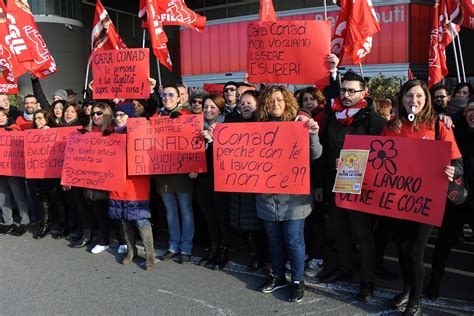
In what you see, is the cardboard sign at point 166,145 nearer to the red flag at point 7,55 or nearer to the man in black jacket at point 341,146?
the man in black jacket at point 341,146

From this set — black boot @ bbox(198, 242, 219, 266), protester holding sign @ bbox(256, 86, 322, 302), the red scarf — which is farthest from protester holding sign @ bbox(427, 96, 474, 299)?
black boot @ bbox(198, 242, 219, 266)

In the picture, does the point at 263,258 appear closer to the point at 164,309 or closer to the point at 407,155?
the point at 164,309

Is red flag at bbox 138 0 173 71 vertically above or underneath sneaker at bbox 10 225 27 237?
above

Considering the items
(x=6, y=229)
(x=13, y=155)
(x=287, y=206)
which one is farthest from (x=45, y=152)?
(x=287, y=206)

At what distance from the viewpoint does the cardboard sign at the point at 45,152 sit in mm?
5543

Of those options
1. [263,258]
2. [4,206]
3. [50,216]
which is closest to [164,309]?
[263,258]

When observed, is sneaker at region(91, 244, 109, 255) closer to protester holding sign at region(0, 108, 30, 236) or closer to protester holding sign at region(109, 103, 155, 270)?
protester holding sign at region(109, 103, 155, 270)

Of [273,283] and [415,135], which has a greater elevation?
[415,135]

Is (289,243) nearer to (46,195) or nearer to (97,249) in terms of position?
(97,249)

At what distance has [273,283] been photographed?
13.3 feet

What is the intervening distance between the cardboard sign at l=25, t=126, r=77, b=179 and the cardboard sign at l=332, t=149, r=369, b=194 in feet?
11.5

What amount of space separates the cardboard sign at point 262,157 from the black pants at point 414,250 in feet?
2.80

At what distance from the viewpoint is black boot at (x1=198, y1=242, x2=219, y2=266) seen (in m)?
4.76

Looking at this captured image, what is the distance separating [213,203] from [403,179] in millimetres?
2117
